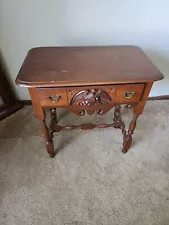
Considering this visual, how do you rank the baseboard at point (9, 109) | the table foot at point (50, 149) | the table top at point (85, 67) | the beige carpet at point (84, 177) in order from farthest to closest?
the baseboard at point (9, 109) < the table foot at point (50, 149) < the beige carpet at point (84, 177) < the table top at point (85, 67)

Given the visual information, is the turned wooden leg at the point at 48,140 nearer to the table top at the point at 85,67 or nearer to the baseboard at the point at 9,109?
the table top at the point at 85,67

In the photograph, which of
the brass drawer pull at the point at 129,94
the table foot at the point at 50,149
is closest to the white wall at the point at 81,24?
the brass drawer pull at the point at 129,94

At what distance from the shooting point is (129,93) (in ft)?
3.01

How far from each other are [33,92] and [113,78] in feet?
1.19

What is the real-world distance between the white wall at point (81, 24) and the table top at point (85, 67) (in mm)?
211

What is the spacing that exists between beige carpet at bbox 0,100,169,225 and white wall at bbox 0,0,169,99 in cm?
58

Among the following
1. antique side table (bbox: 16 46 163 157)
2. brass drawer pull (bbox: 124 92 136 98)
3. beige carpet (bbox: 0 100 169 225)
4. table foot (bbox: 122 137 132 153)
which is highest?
antique side table (bbox: 16 46 163 157)

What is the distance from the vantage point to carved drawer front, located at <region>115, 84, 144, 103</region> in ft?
2.90

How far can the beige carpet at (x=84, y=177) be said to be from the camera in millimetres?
1027

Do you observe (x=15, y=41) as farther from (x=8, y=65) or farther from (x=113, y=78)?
(x=113, y=78)

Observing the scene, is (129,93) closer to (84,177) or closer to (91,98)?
(91,98)

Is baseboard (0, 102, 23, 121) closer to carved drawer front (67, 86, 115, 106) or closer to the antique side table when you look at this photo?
the antique side table

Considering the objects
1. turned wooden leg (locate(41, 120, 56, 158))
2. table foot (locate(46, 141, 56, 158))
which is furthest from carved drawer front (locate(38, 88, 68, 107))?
table foot (locate(46, 141, 56, 158))

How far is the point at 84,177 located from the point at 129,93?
59 centimetres
